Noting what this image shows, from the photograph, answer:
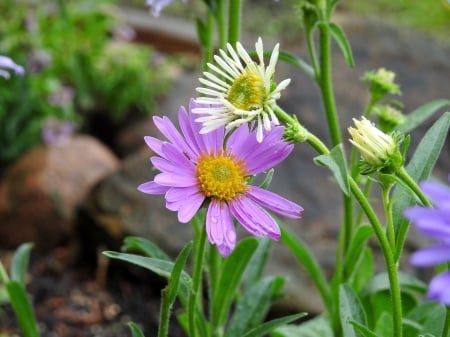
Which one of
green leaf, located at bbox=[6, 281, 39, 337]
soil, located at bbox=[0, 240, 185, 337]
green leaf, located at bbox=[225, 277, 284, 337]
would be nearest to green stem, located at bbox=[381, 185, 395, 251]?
green leaf, located at bbox=[225, 277, 284, 337]

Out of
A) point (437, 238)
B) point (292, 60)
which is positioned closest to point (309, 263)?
point (292, 60)

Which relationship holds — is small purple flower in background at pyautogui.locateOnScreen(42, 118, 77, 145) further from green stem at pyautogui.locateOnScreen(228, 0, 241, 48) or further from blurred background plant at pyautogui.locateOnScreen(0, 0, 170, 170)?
green stem at pyautogui.locateOnScreen(228, 0, 241, 48)

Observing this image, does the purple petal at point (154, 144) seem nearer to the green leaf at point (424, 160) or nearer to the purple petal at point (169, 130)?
the purple petal at point (169, 130)

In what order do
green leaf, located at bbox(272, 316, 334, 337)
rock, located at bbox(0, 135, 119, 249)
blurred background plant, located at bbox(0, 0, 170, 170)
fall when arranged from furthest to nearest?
blurred background plant, located at bbox(0, 0, 170, 170) → rock, located at bbox(0, 135, 119, 249) → green leaf, located at bbox(272, 316, 334, 337)

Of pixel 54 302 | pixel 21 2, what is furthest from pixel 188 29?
pixel 54 302

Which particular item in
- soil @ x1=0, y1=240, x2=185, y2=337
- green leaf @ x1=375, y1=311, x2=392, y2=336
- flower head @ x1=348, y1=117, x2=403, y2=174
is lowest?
soil @ x1=0, y1=240, x2=185, y2=337

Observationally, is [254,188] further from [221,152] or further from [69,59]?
[69,59]

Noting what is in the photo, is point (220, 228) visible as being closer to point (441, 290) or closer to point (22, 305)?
point (441, 290)
